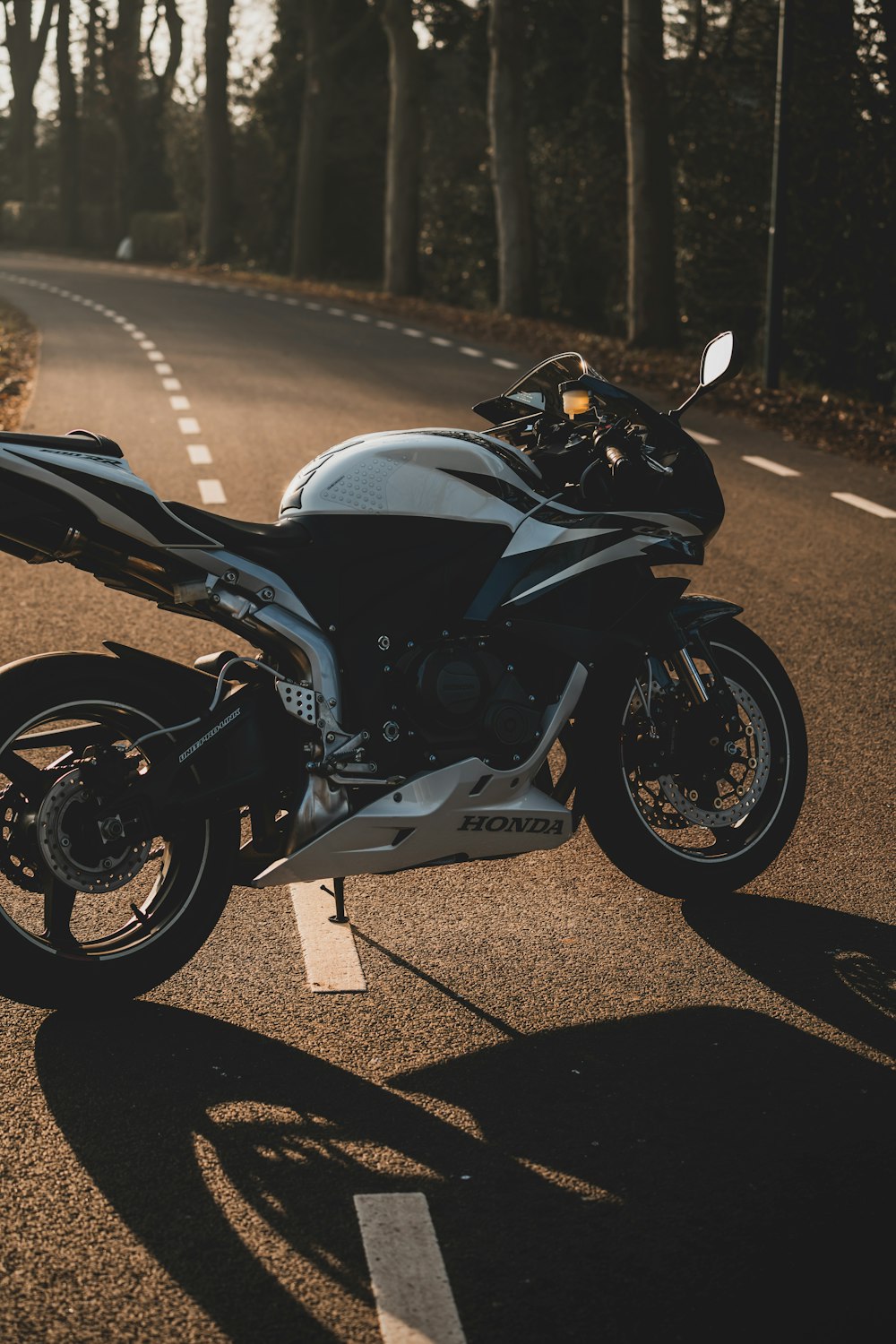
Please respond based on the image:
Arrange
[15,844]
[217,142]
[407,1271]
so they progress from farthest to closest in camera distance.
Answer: [217,142] → [15,844] → [407,1271]

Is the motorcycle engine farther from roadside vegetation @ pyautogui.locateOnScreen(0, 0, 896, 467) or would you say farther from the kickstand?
roadside vegetation @ pyautogui.locateOnScreen(0, 0, 896, 467)

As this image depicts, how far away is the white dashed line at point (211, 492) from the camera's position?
11008 mm

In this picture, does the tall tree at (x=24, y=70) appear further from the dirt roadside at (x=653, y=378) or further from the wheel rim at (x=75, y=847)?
the wheel rim at (x=75, y=847)

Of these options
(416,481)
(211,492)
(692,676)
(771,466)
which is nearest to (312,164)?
(771,466)

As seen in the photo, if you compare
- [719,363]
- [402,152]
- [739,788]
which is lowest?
[739,788]

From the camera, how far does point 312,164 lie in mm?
43375

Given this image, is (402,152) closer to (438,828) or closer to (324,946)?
(324,946)

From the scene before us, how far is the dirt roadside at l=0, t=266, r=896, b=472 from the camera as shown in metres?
15.4

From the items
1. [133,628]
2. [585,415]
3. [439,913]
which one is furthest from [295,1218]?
[133,628]

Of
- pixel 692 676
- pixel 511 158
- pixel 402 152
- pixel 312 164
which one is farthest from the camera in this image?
pixel 312 164

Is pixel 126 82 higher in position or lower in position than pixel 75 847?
higher

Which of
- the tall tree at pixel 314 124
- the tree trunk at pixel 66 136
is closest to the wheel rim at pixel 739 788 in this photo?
the tall tree at pixel 314 124

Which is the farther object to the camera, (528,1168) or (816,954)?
(816,954)

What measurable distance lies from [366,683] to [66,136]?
68661 mm
